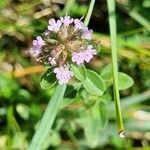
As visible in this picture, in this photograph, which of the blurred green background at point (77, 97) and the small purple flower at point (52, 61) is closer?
the small purple flower at point (52, 61)

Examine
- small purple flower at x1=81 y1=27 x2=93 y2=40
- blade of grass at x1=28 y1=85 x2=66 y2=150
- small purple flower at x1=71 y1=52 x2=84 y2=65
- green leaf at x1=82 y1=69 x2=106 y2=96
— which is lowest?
blade of grass at x1=28 y1=85 x2=66 y2=150

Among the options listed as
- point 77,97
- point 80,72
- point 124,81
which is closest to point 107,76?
point 124,81

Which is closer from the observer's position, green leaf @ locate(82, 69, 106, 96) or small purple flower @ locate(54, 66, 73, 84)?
small purple flower @ locate(54, 66, 73, 84)

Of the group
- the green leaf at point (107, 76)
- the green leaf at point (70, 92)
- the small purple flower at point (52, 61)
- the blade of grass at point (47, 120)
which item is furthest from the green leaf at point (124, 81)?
the small purple flower at point (52, 61)

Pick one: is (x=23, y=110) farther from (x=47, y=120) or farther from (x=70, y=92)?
(x=47, y=120)

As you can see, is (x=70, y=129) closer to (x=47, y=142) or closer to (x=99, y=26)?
(x=47, y=142)

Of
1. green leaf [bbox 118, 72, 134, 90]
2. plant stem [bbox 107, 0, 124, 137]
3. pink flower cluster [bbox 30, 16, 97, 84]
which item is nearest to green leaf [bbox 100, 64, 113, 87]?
green leaf [bbox 118, 72, 134, 90]

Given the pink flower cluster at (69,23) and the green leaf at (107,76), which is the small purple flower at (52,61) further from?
the green leaf at (107,76)

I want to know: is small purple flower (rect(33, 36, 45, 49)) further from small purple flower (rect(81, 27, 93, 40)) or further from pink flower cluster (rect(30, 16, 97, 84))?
small purple flower (rect(81, 27, 93, 40))
